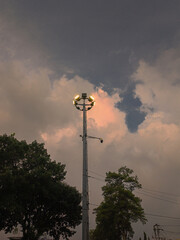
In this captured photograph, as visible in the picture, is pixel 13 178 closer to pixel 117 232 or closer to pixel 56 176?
pixel 56 176

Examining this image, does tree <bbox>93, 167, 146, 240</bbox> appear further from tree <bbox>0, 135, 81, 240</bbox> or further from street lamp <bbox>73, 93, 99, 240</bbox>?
street lamp <bbox>73, 93, 99, 240</bbox>

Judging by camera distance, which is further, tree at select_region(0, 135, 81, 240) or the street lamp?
tree at select_region(0, 135, 81, 240)

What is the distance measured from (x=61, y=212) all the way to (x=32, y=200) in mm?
5378

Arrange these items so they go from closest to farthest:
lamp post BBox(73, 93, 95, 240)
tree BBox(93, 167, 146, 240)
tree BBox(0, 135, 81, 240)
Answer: lamp post BBox(73, 93, 95, 240), tree BBox(0, 135, 81, 240), tree BBox(93, 167, 146, 240)

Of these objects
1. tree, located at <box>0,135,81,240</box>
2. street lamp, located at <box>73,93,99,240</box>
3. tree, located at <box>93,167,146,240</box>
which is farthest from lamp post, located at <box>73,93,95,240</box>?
tree, located at <box>93,167,146,240</box>

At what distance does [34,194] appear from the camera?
88.0 feet

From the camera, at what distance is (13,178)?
2241 cm

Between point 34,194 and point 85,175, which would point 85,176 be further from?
point 34,194

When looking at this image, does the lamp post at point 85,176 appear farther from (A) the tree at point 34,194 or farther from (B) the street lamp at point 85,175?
(A) the tree at point 34,194

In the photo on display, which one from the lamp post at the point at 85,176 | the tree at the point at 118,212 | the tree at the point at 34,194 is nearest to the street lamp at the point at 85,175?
the lamp post at the point at 85,176

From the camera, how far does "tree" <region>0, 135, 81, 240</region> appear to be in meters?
23.6

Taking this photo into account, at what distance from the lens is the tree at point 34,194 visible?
77.3 feet

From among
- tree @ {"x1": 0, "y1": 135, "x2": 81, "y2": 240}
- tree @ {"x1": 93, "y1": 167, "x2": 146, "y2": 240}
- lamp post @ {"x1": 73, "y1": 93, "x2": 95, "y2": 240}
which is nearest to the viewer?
lamp post @ {"x1": 73, "y1": 93, "x2": 95, "y2": 240}

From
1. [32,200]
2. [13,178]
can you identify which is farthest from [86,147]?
[32,200]
